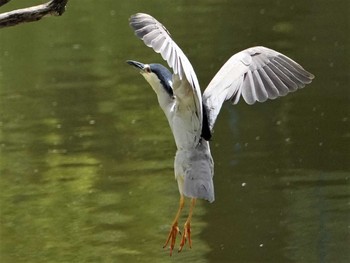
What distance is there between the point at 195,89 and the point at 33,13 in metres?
0.73

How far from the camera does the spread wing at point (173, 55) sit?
14.5 ft

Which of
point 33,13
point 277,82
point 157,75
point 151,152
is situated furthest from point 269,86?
point 151,152

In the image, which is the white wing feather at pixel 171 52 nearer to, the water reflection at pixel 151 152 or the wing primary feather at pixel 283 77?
the wing primary feather at pixel 283 77

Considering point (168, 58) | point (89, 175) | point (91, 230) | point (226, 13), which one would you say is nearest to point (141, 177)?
point (89, 175)

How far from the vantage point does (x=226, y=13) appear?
16625mm

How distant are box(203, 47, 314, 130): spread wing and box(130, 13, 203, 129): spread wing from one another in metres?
0.31

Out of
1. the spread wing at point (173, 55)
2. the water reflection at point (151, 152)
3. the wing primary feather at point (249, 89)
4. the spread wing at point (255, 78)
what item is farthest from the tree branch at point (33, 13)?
the water reflection at point (151, 152)

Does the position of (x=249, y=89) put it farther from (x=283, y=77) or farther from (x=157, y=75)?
(x=157, y=75)

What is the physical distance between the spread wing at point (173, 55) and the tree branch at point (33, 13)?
0.34 m

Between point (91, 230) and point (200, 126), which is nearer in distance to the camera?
point (200, 126)

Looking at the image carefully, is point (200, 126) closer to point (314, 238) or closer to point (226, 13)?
point (314, 238)

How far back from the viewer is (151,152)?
10719 millimetres

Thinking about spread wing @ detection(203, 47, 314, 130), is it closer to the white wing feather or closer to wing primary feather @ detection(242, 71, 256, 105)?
wing primary feather @ detection(242, 71, 256, 105)

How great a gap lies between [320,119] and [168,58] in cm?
713
